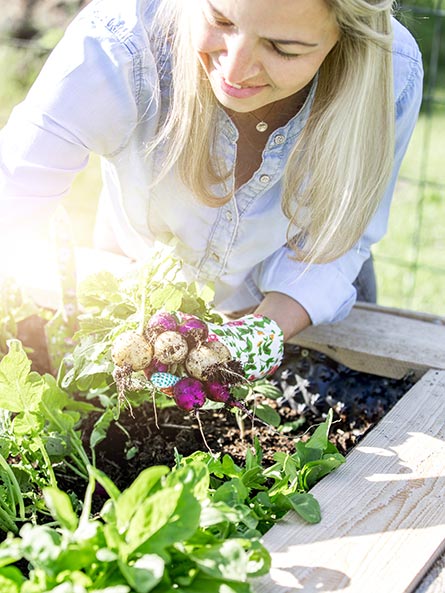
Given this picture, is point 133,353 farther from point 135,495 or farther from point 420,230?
point 420,230

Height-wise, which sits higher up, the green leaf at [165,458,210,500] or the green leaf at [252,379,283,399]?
the green leaf at [165,458,210,500]

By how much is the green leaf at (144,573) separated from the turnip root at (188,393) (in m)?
0.40

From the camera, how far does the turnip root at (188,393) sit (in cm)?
128

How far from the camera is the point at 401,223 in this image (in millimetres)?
3904

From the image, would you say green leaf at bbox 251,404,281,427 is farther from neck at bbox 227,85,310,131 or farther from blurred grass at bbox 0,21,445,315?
blurred grass at bbox 0,21,445,315

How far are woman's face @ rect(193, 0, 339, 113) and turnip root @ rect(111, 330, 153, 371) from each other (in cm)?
39

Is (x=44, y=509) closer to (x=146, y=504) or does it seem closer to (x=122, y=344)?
(x=122, y=344)

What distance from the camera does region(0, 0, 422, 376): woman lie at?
1237mm

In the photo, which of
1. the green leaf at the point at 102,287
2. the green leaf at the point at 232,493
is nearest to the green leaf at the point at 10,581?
the green leaf at the point at 232,493

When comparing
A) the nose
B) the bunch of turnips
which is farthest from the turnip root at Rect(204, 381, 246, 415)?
the nose

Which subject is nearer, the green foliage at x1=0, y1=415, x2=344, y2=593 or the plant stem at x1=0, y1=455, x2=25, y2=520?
the green foliage at x1=0, y1=415, x2=344, y2=593

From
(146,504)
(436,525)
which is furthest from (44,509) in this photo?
(436,525)

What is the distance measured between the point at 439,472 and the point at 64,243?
836mm

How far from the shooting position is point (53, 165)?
4.85 feet
